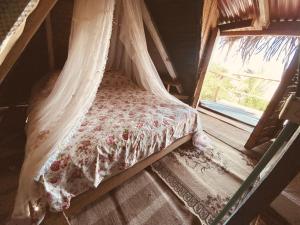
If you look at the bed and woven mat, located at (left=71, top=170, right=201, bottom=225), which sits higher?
the bed

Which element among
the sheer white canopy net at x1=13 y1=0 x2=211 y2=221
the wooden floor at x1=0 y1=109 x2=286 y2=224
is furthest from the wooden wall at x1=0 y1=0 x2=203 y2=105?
the sheer white canopy net at x1=13 y1=0 x2=211 y2=221

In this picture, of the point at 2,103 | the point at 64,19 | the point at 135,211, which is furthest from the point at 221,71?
the point at 2,103

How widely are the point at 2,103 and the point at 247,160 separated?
→ 4180 millimetres

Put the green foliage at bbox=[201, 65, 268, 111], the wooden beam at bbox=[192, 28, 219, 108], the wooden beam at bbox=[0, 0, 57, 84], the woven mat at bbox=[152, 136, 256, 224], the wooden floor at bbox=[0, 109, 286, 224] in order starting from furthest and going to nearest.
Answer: the green foliage at bbox=[201, 65, 268, 111], the wooden beam at bbox=[192, 28, 219, 108], the woven mat at bbox=[152, 136, 256, 224], the wooden floor at bbox=[0, 109, 286, 224], the wooden beam at bbox=[0, 0, 57, 84]

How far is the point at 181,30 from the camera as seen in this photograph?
3059 millimetres

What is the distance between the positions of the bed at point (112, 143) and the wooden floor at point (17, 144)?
745 mm

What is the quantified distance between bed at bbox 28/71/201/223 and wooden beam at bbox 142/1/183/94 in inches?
33.8

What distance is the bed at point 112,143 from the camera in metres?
1.37

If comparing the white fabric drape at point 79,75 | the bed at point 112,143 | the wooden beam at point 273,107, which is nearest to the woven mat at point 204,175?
the bed at point 112,143

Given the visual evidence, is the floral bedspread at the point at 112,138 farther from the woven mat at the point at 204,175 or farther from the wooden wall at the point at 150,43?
the wooden wall at the point at 150,43

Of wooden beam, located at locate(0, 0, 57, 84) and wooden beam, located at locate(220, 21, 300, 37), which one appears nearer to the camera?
wooden beam, located at locate(0, 0, 57, 84)

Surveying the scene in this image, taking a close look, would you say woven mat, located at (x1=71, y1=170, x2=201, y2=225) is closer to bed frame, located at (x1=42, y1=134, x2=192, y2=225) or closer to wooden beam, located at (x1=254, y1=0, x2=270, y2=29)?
bed frame, located at (x1=42, y1=134, x2=192, y2=225)

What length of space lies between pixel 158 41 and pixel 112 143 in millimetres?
2095

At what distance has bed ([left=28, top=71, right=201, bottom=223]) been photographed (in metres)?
1.37
